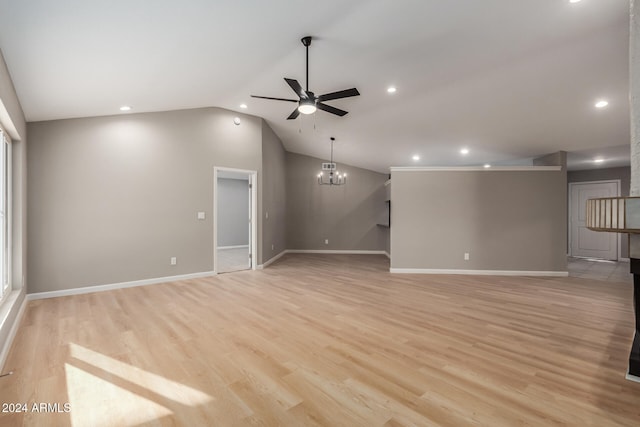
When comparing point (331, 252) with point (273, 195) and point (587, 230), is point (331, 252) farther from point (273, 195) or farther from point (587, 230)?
point (587, 230)

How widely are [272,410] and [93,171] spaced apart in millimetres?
4585

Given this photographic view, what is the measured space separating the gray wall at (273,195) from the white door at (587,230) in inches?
324

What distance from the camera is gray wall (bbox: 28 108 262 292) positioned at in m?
4.16

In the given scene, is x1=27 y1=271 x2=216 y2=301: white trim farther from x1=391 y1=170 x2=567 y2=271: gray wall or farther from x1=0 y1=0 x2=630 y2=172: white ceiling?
x1=391 y1=170 x2=567 y2=271: gray wall

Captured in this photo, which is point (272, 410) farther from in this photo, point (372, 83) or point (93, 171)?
point (93, 171)

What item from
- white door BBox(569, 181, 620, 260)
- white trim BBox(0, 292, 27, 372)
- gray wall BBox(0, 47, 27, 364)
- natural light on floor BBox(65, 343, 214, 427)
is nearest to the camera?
natural light on floor BBox(65, 343, 214, 427)

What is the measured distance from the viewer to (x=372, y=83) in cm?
416

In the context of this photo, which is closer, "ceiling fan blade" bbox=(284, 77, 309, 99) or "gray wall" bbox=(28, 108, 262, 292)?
"ceiling fan blade" bbox=(284, 77, 309, 99)

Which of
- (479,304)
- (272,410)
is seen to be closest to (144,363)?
(272,410)

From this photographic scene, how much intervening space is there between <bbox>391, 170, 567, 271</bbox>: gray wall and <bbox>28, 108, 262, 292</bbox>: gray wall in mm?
3726

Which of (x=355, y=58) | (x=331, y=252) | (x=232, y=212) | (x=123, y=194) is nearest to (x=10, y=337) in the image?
(x=123, y=194)

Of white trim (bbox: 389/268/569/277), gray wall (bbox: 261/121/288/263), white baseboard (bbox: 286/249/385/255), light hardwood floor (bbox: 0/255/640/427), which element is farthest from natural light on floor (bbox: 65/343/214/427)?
white baseboard (bbox: 286/249/385/255)

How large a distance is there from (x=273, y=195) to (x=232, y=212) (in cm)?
352

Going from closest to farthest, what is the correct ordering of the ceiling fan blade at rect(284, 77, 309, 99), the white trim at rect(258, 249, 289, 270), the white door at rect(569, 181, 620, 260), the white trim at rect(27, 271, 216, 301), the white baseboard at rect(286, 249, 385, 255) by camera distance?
the ceiling fan blade at rect(284, 77, 309, 99) → the white trim at rect(27, 271, 216, 301) → the white trim at rect(258, 249, 289, 270) → the white door at rect(569, 181, 620, 260) → the white baseboard at rect(286, 249, 385, 255)
